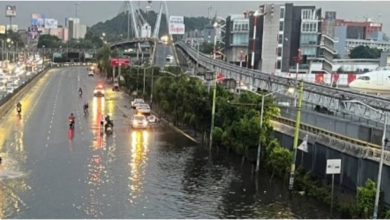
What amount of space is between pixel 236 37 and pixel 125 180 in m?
105

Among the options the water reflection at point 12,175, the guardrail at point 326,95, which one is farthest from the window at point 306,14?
the water reflection at point 12,175

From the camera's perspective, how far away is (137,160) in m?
37.4

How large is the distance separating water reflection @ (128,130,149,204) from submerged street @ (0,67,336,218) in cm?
5

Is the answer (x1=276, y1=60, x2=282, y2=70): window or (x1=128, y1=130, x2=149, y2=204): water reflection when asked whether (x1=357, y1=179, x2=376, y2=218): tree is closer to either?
(x1=128, y1=130, x2=149, y2=204): water reflection

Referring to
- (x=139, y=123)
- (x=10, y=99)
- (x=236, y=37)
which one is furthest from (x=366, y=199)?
(x=236, y=37)

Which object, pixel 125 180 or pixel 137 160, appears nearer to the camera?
pixel 125 180

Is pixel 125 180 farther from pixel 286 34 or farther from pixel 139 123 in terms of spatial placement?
pixel 286 34

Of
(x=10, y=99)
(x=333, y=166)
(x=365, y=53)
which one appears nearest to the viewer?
(x=333, y=166)

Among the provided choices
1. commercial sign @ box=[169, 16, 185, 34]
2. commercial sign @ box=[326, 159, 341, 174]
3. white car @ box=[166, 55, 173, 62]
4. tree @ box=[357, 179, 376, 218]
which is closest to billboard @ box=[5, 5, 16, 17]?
commercial sign @ box=[169, 16, 185, 34]

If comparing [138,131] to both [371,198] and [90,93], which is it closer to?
[371,198]

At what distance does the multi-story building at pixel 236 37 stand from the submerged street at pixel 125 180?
82876 mm

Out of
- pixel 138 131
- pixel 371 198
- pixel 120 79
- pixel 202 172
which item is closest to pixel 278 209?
pixel 371 198

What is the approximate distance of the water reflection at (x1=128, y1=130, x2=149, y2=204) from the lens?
29.8 metres

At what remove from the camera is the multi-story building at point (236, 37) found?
13170 centimetres
